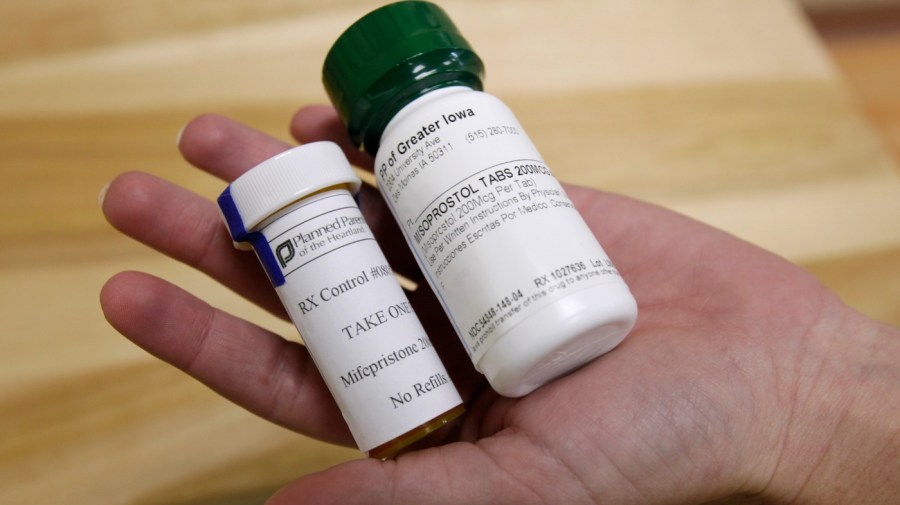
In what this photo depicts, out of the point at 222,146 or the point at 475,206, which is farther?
the point at 222,146

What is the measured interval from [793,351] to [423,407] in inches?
11.9

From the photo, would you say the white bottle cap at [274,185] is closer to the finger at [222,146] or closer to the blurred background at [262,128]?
the finger at [222,146]

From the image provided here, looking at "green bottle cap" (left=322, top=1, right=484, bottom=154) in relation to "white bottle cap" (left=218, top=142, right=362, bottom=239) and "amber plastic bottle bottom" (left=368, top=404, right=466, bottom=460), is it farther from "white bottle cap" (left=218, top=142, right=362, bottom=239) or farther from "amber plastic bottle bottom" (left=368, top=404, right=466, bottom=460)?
"amber plastic bottle bottom" (left=368, top=404, right=466, bottom=460)

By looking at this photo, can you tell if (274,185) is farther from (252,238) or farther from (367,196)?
(367,196)

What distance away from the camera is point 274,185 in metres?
0.55

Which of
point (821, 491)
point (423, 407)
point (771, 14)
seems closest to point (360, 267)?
point (423, 407)

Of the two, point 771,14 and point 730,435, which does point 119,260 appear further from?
point 771,14

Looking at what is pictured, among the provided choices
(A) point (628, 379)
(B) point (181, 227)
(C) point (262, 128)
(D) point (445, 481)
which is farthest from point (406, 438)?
(C) point (262, 128)

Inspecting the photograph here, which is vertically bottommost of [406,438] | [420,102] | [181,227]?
[406,438]

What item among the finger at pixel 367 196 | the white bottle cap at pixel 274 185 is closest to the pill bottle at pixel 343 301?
the white bottle cap at pixel 274 185

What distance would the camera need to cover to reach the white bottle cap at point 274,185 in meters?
0.55

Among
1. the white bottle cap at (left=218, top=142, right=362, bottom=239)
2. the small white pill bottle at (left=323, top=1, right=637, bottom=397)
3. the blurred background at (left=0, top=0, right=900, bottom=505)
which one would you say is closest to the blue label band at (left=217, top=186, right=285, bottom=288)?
the white bottle cap at (left=218, top=142, right=362, bottom=239)

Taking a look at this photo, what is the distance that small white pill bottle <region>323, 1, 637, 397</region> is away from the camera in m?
0.51

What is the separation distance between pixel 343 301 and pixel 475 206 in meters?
0.12
